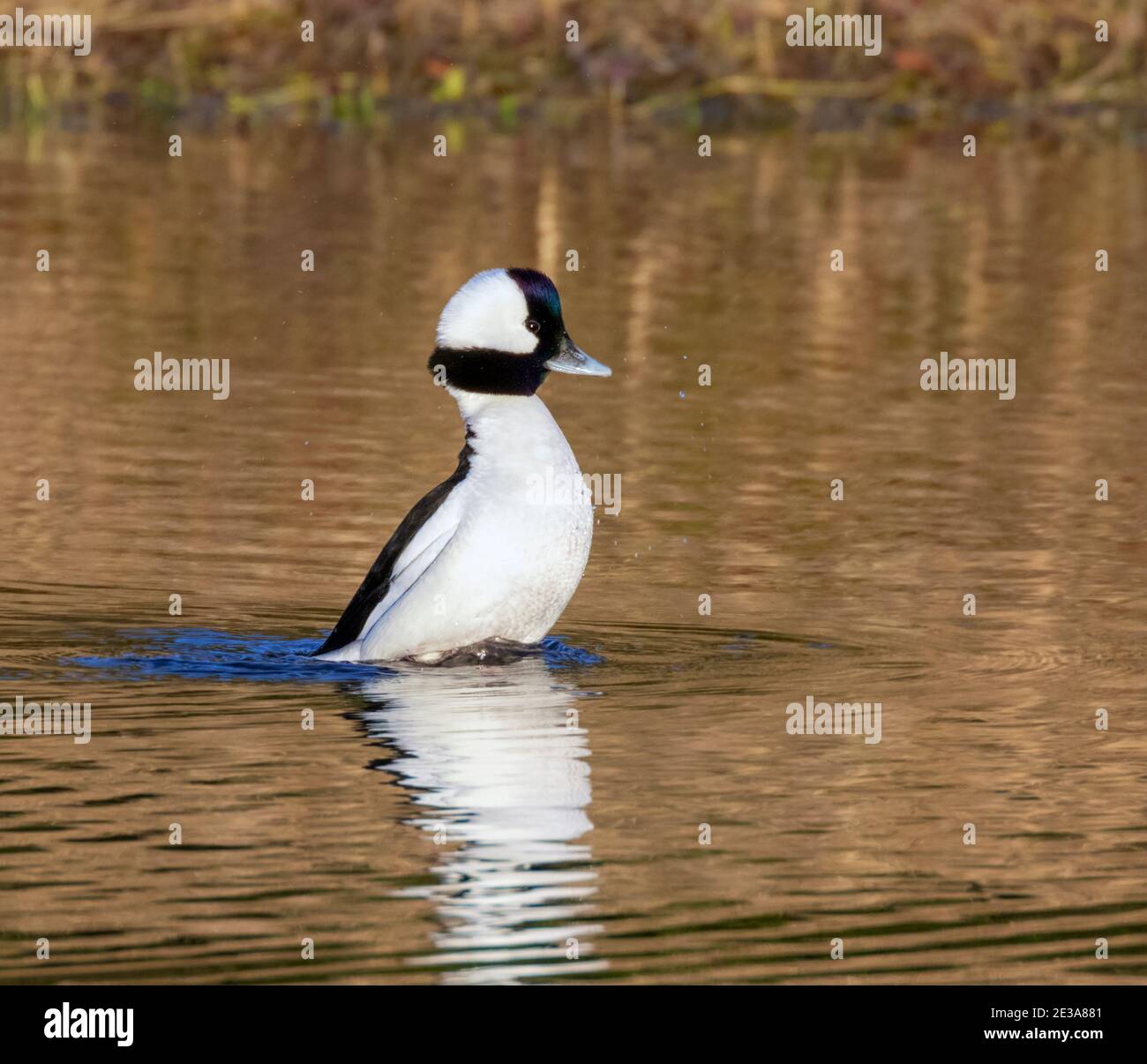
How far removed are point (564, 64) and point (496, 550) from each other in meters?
25.5

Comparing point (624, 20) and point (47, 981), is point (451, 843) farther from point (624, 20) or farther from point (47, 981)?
point (624, 20)

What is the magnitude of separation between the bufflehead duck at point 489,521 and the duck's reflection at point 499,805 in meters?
0.18

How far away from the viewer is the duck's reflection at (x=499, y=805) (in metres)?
6.76

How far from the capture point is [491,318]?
993cm

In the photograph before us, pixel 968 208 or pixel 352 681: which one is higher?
pixel 968 208

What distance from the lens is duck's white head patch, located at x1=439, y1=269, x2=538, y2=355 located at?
390 inches

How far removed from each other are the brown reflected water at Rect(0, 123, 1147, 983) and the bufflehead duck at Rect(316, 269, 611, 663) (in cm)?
18

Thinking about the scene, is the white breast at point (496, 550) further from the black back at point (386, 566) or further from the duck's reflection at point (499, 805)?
the duck's reflection at point (499, 805)

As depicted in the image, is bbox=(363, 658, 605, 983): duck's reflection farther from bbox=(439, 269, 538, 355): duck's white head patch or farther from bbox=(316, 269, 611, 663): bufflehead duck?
bbox=(439, 269, 538, 355): duck's white head patch

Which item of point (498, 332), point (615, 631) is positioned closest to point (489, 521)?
point (498, 332)

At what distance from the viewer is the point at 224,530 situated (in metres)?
12.5

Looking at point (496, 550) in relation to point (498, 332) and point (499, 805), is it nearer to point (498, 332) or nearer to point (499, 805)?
point (498, 332)
